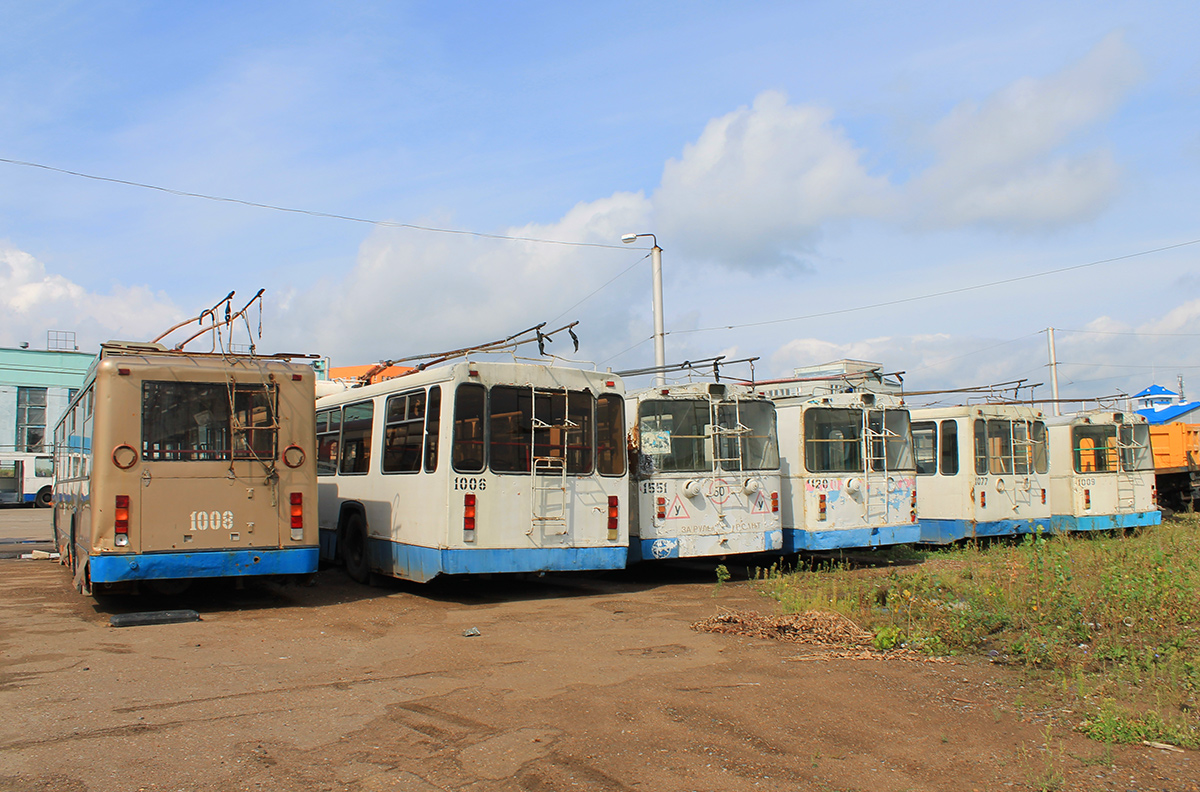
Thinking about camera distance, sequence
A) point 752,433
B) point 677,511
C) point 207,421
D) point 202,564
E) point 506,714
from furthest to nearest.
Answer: point 752,433
point 677,511
point 207,421
point 202,564
point 506,714

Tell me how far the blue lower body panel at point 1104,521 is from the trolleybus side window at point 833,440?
630 cm

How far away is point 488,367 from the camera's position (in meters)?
10.6

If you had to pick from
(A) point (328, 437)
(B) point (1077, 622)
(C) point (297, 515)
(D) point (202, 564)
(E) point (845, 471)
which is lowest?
(B) point (1077, 622)

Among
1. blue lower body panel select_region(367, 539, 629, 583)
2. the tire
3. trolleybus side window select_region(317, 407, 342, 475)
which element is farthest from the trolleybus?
trolleybus side window select_region(317, 407, 342, 475)

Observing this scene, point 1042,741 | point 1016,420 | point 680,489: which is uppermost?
point 1016,420

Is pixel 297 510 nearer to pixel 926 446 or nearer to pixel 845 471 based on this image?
pixel 845 471

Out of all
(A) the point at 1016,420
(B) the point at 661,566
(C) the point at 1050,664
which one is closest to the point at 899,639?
(C) the point at 1050,664

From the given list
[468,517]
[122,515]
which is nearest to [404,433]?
[468,517]

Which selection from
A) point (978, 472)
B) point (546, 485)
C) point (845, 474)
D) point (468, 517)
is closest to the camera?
point (468, 517)

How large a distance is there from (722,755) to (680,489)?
737cm

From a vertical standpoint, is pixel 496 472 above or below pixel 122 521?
above

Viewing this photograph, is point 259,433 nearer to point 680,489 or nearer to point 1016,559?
point 680,489

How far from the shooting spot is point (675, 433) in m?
12.6

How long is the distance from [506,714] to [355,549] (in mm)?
7407
